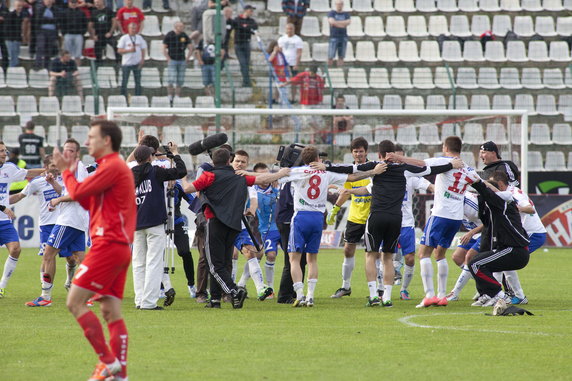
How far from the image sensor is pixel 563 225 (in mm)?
21750

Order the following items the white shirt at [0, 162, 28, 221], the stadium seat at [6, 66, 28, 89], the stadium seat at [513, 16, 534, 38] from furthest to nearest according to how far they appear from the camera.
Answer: the stadium seat at [513, 16, 534, 38], the stadium seat at [6, 66, 28, 89], the white shirt at [0, 162, 28, 221]

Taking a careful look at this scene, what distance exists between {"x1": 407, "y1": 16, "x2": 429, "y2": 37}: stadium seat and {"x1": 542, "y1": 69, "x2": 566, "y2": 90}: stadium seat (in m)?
4.04

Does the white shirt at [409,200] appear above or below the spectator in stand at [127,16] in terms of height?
below

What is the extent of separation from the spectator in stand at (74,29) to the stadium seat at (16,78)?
1.40 metres

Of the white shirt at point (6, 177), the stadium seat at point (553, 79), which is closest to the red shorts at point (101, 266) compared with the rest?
the white shirt at point (6, 177)

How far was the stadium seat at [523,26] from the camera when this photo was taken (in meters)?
28.4

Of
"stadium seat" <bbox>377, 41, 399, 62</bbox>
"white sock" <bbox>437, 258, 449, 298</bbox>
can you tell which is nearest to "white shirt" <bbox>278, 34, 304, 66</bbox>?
"stadium seat" <bbox>377, 41, 399, 62</bbox>

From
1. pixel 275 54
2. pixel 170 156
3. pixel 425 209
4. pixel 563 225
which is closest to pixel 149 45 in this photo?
pixel 275 54

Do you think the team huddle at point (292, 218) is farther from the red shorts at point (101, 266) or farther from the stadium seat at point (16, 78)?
the stadium seat at point (16, 78)

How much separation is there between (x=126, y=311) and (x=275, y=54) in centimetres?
1432

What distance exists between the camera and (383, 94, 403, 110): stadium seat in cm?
2461

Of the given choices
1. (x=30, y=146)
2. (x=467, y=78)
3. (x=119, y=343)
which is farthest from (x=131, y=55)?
(x=119, y=343)

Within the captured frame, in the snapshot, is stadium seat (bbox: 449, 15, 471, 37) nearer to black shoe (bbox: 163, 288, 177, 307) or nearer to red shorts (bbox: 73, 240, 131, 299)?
black shoe (bbox: 163, 288, 177, 307)

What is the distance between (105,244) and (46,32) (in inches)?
772
